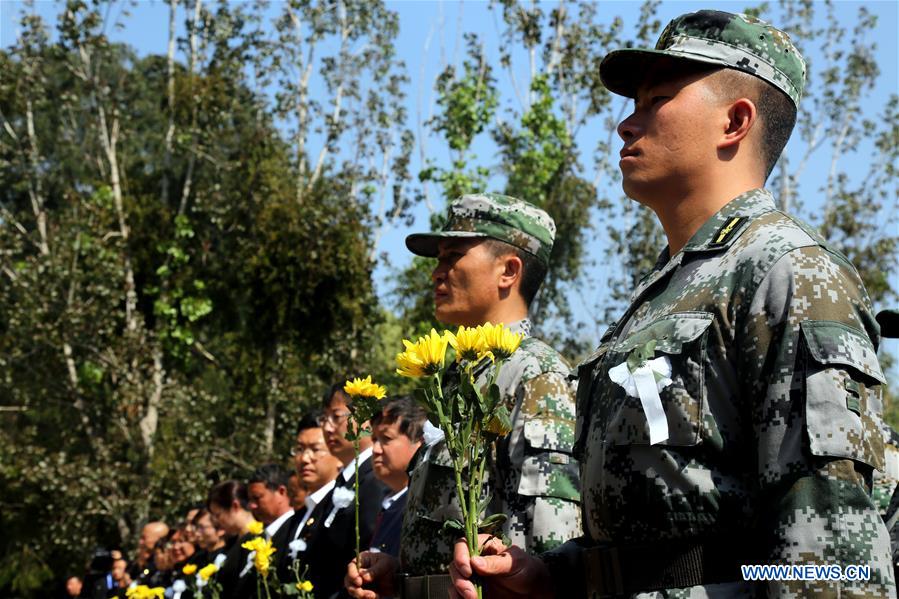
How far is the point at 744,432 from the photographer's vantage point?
2.03 meters

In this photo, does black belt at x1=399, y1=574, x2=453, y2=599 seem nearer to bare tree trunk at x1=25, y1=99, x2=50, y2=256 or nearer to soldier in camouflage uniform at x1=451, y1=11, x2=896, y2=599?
soldier in camouflage uniform at x1=451, y1=11, x2=896, y2=599

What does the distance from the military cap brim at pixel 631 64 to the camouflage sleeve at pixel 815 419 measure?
55 cm

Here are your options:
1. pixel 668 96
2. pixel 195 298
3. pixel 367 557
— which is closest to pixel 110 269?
pixel 195 298

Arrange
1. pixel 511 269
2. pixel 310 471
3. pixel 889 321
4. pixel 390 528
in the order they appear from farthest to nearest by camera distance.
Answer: pixel 310 471 < pixel 390 528 < pixel 511 269 < pixel 889 321

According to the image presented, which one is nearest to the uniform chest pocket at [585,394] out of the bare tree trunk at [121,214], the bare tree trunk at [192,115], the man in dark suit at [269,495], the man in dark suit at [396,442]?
the man in dark suit at [396,442]

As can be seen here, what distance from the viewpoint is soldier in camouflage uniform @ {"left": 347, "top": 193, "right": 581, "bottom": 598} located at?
321 centimetres

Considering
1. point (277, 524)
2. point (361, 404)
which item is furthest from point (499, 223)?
point (277, 524)

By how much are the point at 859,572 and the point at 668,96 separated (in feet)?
3.57

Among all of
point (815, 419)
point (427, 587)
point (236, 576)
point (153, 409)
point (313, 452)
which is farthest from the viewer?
point (153, 409)

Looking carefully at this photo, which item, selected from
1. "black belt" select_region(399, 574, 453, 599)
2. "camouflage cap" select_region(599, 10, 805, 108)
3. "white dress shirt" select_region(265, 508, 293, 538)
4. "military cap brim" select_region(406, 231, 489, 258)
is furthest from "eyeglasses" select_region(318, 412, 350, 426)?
"camouflage cap" select_region(599, 10, 805, 108)

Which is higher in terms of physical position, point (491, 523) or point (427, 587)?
point (491, 523)

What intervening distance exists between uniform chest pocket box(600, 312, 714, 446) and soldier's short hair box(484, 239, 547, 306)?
2010mm

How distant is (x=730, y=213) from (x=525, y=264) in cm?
190

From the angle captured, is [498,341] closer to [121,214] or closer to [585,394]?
[585,394]
